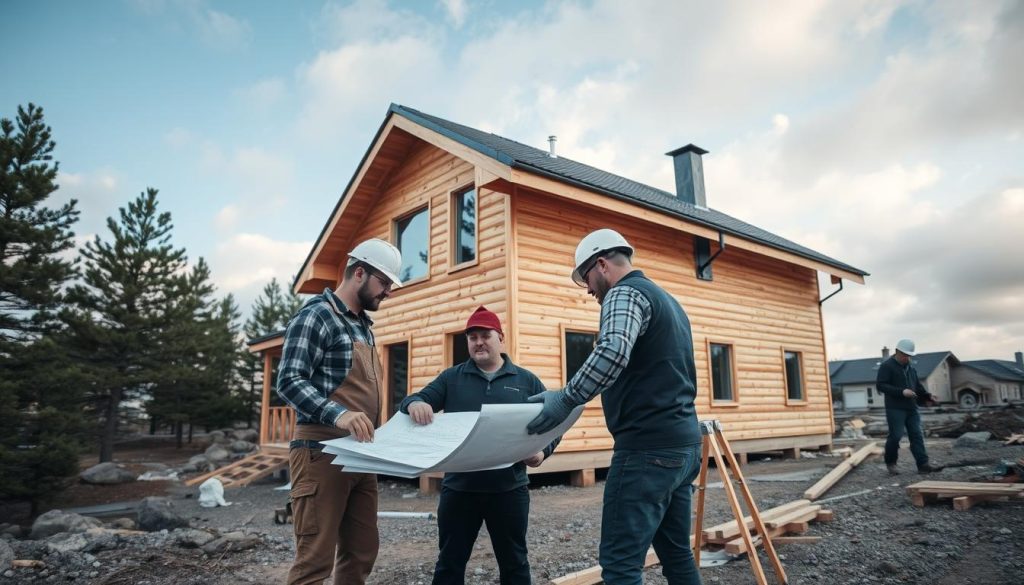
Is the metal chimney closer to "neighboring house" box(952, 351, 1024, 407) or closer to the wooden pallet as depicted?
the wooden pallet

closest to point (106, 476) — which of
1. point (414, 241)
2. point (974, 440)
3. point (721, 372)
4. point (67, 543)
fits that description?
point (414, 241)

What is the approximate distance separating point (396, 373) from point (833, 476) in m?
8.54

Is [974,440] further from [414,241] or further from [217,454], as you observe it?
[217,454]

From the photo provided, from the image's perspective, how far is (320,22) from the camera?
10.2m

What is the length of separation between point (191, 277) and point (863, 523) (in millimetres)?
33357

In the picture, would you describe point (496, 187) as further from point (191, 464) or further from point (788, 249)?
point (191, 464)

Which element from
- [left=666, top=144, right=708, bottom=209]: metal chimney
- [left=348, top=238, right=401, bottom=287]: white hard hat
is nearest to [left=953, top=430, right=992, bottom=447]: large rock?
[left=666, top=144, right=708, bottom=209]: metal chimney

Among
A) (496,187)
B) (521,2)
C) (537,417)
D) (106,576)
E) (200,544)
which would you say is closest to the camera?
(537,417)

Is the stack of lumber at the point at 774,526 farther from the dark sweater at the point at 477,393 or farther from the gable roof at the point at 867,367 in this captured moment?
the gable roof at the point at 867,367

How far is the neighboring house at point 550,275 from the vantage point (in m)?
8.98

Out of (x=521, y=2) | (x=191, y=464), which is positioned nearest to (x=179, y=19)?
(x=521, y=2)

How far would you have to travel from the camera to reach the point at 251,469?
13078mm

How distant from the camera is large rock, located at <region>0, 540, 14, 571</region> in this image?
4.73 m

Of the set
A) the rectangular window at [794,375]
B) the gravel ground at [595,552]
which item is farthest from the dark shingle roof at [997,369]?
the gravel ground at [595,552]
